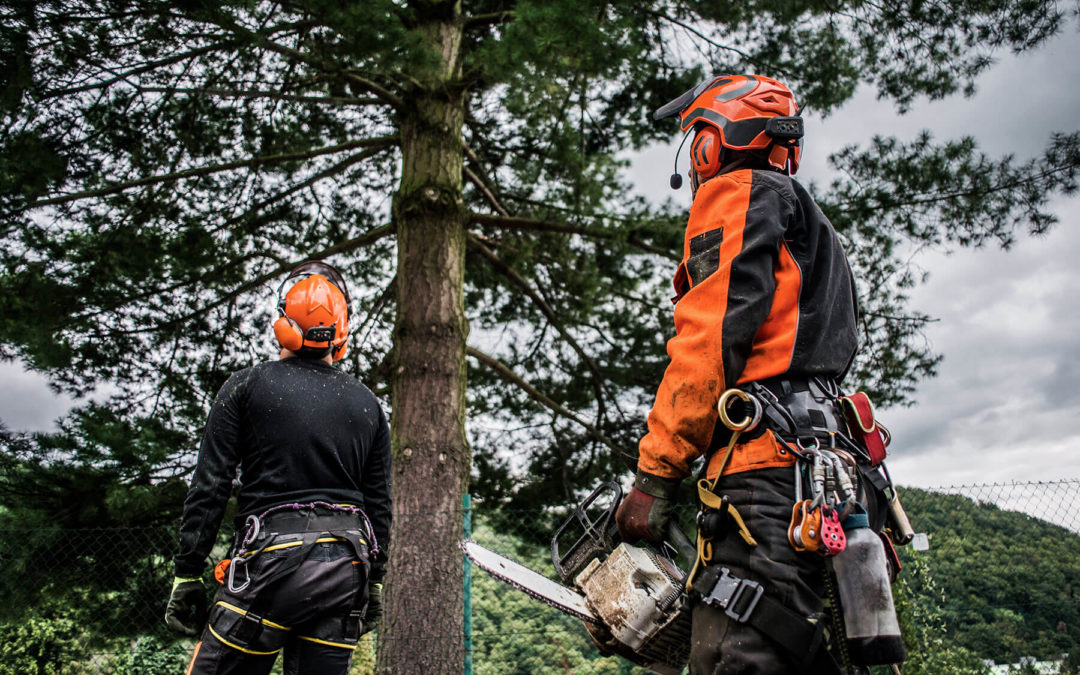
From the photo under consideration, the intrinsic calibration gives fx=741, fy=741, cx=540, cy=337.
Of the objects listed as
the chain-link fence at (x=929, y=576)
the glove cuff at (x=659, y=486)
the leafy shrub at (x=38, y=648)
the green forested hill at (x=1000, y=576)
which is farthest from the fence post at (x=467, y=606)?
the leafy shrub at (x=38, y=648)

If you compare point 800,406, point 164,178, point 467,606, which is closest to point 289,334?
point 800,406

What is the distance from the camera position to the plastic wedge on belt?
1956mm

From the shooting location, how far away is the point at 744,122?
85.0 inches

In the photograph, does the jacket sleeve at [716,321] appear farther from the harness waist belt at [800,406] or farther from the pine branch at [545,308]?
the pine branch at [545,308]

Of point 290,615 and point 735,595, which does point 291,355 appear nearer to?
point 290,615

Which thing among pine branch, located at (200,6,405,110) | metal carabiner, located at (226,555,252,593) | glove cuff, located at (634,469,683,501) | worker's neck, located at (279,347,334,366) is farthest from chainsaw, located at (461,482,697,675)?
pine branch, located at (200,6,405,110)

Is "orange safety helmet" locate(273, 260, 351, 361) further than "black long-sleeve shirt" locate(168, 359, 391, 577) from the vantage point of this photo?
Yes

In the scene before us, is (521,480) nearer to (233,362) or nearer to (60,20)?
(233,362)

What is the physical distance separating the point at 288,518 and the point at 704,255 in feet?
5.64

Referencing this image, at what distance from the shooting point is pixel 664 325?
7309 mm

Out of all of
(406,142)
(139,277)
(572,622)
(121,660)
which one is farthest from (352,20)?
(121,660)

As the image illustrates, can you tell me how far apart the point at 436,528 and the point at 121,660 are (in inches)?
403

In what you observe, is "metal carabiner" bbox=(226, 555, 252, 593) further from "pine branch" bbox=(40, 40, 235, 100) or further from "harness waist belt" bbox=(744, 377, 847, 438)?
"pine branch" bbox=(40, 40, 235, 100)

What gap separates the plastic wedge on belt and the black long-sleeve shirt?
746 mm
